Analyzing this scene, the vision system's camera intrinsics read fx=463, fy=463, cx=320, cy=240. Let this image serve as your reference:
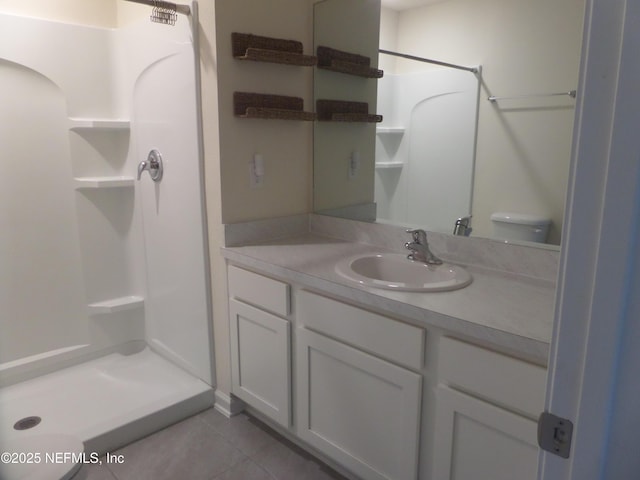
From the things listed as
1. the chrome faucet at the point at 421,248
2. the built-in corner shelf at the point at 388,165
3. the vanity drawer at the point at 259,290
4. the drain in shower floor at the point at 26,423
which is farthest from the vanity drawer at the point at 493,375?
the drain in shower floor at the point at 26,423

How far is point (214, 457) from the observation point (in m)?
1.99

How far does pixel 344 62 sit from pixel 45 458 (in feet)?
6.58

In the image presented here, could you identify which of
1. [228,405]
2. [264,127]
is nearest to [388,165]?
[264,127]

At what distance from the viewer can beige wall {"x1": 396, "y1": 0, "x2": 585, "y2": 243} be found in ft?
5.09

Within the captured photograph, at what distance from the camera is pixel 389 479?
1.58 meters

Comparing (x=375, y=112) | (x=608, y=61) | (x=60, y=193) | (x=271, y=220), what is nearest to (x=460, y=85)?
(x=375, y=112)

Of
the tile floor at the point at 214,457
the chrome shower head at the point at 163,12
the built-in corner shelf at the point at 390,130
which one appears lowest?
the tile floor at the point at 214,457

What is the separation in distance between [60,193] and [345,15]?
1.79 metres

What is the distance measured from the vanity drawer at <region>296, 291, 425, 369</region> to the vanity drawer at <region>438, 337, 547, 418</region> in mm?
99

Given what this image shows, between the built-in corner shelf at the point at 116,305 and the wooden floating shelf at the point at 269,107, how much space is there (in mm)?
1428

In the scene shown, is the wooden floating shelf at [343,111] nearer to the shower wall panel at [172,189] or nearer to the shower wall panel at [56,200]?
the shower wall panel at [172,189]

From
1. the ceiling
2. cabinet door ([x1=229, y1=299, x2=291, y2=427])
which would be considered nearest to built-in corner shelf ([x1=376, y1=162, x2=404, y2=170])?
the ceiling

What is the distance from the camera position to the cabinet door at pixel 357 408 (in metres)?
1.49

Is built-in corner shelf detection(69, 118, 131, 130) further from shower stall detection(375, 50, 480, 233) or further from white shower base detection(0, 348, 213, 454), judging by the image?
shower stall detection(375, 50, 480, 233)
